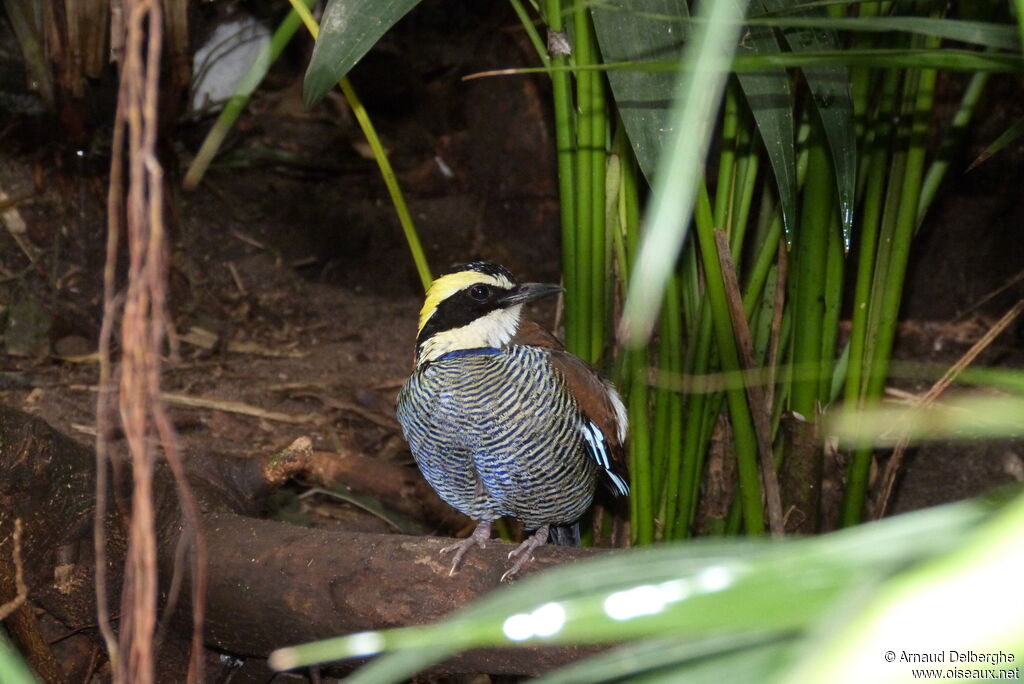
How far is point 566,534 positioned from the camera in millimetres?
3627

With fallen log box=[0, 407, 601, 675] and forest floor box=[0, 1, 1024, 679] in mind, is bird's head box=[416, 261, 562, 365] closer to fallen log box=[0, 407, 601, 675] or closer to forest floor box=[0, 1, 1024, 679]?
fallen log box=[0, 407, 601, 675]

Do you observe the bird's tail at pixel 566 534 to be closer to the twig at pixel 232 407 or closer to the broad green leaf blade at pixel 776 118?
the twig at pixel 232 407

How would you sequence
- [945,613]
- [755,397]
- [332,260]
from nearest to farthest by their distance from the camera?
[945,613]
[755,397]
[332,260]

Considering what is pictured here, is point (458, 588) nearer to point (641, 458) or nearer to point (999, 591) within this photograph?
point (641, 458)

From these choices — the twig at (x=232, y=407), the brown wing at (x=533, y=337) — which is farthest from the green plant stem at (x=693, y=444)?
the twig at (x=232, y=407)

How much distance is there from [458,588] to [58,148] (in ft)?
12.4

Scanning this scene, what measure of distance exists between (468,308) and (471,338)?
0.10m

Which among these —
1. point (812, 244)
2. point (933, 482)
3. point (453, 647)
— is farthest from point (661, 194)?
point (933, 482)

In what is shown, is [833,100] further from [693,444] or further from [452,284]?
[452,284]

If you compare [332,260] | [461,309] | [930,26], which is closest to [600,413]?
[461,309]

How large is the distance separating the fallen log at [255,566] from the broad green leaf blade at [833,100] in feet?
3.88

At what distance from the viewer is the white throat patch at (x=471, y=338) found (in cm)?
317

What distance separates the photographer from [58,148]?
199 inches

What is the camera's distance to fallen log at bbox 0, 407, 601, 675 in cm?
247
